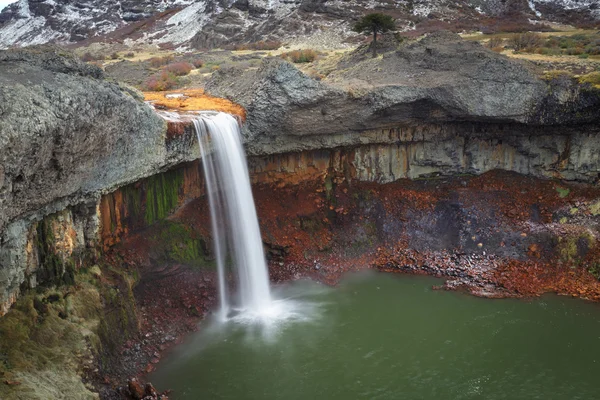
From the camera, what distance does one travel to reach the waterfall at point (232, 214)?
692 inches

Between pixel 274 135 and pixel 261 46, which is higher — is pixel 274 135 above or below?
below

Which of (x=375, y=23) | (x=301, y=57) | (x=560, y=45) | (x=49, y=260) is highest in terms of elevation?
(x=375, y=23)

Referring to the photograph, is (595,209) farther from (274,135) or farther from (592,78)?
(274,135)

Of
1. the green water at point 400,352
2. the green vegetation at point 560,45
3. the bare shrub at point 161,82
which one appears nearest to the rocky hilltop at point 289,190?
the green water at point 400,352

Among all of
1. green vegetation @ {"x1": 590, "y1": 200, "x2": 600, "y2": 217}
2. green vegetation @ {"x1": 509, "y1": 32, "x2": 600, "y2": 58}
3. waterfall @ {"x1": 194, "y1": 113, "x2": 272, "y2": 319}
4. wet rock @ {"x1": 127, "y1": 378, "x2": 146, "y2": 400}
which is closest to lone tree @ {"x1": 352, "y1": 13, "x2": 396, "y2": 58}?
green vegetation @ {"x1": 509, "y1": 32, "x2": 600, "y2": 58}

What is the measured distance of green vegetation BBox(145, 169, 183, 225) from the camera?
17.4m

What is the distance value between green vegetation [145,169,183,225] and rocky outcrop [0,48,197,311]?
2.35 meters

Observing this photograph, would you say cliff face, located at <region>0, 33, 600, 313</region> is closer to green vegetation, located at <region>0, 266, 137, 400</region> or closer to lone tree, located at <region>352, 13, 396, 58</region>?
green vegetation, located at <region>0, 266, 137, 400</region>

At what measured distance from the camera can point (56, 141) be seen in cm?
1127

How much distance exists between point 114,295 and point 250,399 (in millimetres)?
5215

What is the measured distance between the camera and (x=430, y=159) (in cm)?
2312

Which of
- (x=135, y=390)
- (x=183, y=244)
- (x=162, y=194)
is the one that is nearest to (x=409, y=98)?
(x=162, y=194)

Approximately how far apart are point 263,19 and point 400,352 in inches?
1992

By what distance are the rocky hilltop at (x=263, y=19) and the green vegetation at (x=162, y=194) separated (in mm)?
32598
